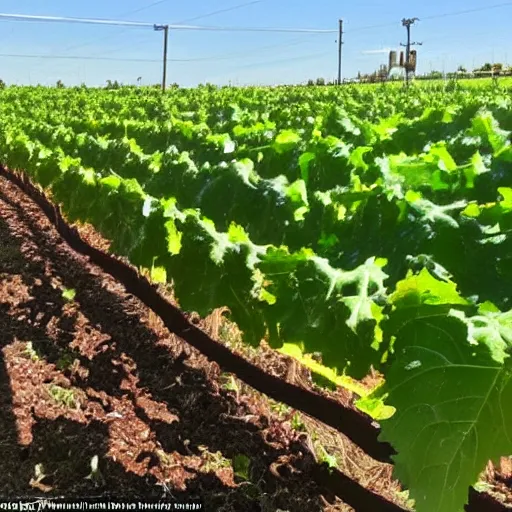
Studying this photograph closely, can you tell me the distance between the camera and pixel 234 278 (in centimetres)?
291

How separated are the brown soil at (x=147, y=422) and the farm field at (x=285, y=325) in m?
0.01

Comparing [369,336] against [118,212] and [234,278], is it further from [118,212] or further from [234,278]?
[118,212]

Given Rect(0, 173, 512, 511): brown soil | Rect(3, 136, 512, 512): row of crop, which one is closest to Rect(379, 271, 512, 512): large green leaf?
Rect(3, 136, 512, 512): row of crop

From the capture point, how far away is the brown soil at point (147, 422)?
3812 mm

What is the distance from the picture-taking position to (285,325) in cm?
259

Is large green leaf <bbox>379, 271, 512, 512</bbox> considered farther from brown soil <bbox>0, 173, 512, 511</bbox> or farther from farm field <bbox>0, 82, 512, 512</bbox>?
brown soil <bbox>0, 173, 512, 511</bbox>

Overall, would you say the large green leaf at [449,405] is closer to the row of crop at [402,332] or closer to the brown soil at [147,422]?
the row of crop at [402,332]

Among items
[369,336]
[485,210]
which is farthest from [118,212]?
[369,336]

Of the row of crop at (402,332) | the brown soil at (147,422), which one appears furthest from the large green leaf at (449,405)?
the brown soil at (147,422)

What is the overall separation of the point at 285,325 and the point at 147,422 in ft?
7.01

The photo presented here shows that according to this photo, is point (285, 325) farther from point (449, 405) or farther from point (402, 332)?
point (449, 405)

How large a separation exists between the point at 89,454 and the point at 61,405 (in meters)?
0.65

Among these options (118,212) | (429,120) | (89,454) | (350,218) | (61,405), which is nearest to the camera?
(350,218)

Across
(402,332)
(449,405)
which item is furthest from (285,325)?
(449,405)
